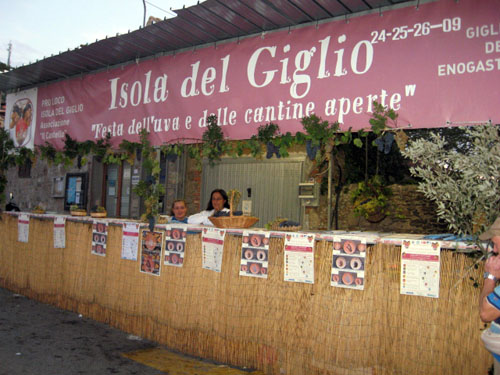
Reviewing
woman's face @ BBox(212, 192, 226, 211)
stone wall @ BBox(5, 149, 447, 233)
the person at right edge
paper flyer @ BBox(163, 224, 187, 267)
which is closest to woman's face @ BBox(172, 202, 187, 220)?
woman's face @ BBox(212, 192, 226, 211)

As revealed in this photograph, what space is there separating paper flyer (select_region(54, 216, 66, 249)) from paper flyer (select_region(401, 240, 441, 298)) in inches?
205

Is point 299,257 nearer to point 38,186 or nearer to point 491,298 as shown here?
point 491,298

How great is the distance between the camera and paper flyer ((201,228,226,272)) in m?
5.17

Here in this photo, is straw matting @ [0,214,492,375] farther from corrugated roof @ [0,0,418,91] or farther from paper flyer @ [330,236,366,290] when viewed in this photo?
corrugated roof @ [0,0,418,91]

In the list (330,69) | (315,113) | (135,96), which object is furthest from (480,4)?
(135,96)

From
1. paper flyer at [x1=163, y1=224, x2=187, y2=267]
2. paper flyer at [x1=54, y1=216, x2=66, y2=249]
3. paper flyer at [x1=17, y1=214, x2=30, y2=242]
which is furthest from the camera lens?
paper flyer at [x1=17, y1=214, x2=30, y2=242]

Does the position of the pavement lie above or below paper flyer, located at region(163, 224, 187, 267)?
below

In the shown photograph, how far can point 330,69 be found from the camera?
580 centimetres

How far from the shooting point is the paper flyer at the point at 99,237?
6.61 m

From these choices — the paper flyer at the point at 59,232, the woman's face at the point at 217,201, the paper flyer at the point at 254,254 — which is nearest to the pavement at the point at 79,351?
the paper flyer at the point at 254,254

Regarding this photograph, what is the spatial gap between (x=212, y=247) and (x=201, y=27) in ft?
10.6

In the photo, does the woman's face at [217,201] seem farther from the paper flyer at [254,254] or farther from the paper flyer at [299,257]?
the paper flyer at [299,257]

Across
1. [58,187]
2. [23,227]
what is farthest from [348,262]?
[58,187]

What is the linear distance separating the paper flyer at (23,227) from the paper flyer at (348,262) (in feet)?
18.8
